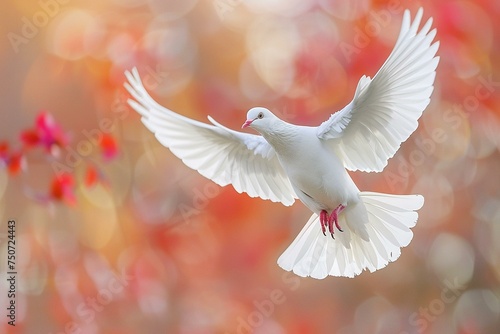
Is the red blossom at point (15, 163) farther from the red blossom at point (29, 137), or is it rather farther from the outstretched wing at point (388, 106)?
the outstretched wing at point (388, 106)

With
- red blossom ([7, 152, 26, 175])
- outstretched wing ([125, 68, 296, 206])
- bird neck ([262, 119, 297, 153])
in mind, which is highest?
bird neck ([262, 119, 297, 153])

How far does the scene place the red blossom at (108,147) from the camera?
1672 millimetres

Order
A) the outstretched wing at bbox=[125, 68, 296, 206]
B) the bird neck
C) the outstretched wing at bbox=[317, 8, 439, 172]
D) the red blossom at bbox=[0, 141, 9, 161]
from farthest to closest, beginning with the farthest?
the red blossom at bbox=[0, 141, 9, 161] → the outstretched wing at bbox=[125, 68, 296, 206] → the bird neck → the outstretched wing at bbox=[317, 8, 439, 172]

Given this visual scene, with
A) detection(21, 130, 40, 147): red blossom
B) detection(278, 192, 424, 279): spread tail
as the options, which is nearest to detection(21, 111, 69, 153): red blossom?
detection(21, 130, 40, 147): red blossom

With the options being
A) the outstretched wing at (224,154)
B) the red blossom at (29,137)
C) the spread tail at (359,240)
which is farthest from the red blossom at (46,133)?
the spread tail at (359,240)

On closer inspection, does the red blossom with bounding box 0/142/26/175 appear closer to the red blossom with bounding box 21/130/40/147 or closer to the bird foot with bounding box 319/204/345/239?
the red blossom with bounding box 21/130/40/147

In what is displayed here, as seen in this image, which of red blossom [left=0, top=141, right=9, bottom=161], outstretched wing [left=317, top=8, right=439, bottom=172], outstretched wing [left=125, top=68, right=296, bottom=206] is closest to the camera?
outstretched wing [left=317, top=8, right=439, bottom=172]

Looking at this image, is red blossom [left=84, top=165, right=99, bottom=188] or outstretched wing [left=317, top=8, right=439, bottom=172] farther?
red blossom [left=84, top=165, right=99, bottom=188]

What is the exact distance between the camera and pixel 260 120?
3.31 ft

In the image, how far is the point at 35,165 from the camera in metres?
1.66

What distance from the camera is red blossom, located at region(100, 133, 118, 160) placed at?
1.67 meters

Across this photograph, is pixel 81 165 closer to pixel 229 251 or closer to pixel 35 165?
pixel 35 165

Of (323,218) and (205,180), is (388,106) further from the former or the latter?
(205,180)

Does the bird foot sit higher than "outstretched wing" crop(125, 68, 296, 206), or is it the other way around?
"outstretched wing" crop(125, 68, 296, 206)
